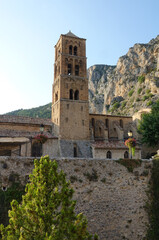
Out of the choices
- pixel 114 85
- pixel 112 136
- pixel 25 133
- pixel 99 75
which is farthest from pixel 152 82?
pixel 99 75

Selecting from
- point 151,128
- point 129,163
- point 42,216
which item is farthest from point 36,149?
point 42,216

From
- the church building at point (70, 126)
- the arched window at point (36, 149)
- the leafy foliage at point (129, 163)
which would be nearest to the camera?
the leafy foliage at point (129, 163)

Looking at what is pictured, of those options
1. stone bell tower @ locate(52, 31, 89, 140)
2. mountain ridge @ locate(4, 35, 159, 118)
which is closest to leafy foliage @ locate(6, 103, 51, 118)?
mountain ridge @ locate(4, 35, 159, 118)

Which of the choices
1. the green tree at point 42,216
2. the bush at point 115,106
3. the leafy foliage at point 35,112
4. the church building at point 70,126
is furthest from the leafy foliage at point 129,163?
the leafy foliage at point 35,112

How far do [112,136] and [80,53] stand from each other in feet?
56.1

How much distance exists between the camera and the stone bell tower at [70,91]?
33219 millimetres

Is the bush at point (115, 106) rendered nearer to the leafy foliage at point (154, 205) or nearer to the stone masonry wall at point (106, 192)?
the leafy foliage at point (154, 205)

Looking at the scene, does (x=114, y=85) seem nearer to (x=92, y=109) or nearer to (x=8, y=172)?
(x=92, y=109)

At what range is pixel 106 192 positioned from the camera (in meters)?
19.3

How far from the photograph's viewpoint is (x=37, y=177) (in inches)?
402

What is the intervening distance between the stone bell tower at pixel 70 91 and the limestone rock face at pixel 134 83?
86.4 ft

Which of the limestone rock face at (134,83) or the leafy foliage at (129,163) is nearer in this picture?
the leafy foliage at (129,163)

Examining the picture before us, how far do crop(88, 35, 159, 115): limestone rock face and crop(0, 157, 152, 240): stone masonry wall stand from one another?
3901cm

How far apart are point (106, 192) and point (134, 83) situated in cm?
5994
